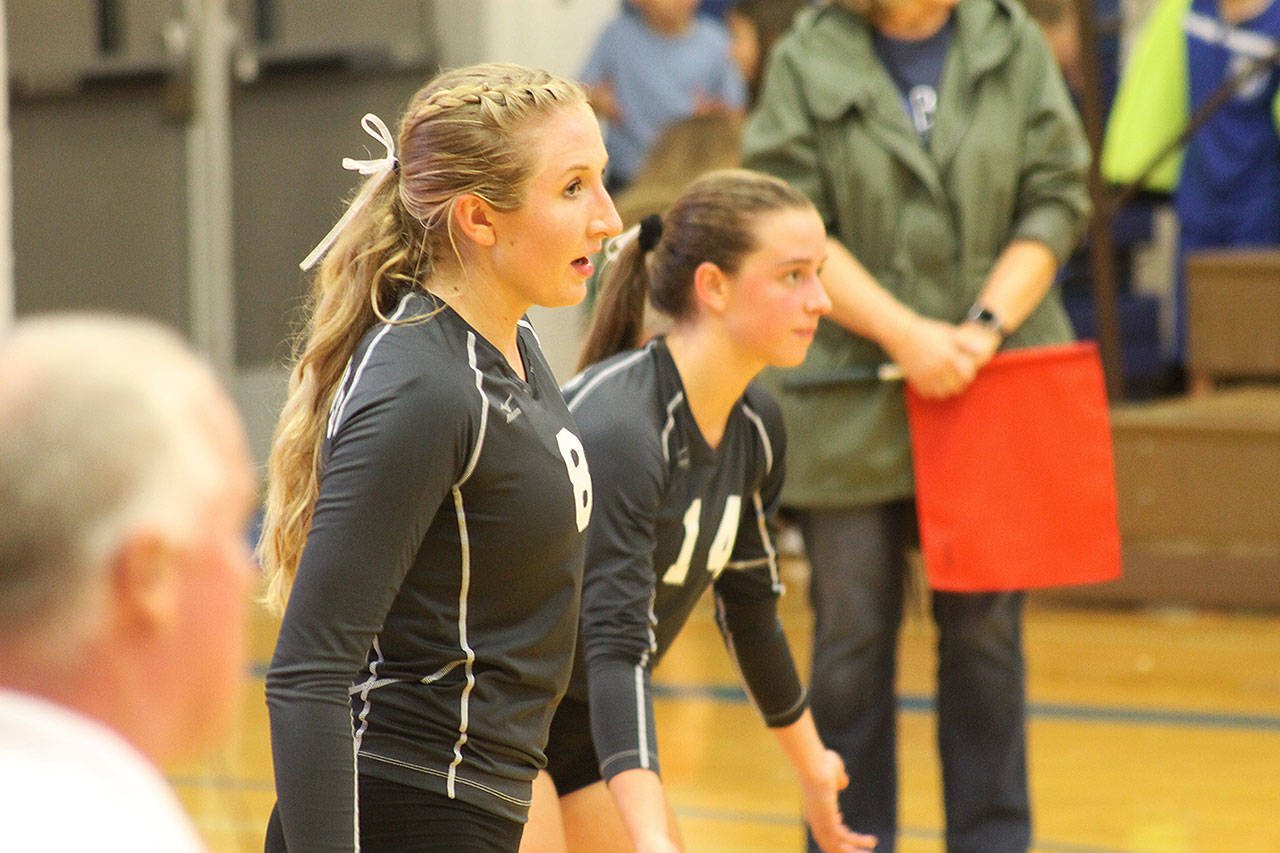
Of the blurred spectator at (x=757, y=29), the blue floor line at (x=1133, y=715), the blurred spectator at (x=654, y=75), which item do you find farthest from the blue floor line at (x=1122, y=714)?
the blurred spectator at (x=757, y=29)

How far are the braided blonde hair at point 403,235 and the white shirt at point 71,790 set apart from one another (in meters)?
0.97

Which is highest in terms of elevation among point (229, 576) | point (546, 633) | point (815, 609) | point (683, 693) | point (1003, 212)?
point (229, 576)

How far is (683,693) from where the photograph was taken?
4816mm

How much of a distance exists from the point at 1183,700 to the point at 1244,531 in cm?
112

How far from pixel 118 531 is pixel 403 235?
1.06 m

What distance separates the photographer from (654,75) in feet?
23.5

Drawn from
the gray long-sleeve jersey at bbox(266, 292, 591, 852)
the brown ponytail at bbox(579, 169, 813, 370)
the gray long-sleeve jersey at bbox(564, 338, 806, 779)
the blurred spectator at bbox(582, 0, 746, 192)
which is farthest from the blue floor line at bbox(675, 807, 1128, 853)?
the blurred spectator at bbox(582, 0, 746, 192)

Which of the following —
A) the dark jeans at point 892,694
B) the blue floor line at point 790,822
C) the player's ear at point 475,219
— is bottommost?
the blue floor line at point 790,822

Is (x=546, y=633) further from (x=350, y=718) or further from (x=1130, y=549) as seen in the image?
(x=1130, y=549)

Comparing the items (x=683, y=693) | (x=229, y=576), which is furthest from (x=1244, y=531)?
(x=229, y=576)

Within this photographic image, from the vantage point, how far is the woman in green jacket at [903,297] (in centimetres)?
297

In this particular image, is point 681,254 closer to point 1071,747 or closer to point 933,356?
point 933,356

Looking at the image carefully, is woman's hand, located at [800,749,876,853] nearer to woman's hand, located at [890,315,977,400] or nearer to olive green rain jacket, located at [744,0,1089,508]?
olive green rain jacket, located at [744,0,1089,508]

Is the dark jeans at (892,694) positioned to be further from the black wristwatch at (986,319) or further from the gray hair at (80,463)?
the gray hair at (80,463)
